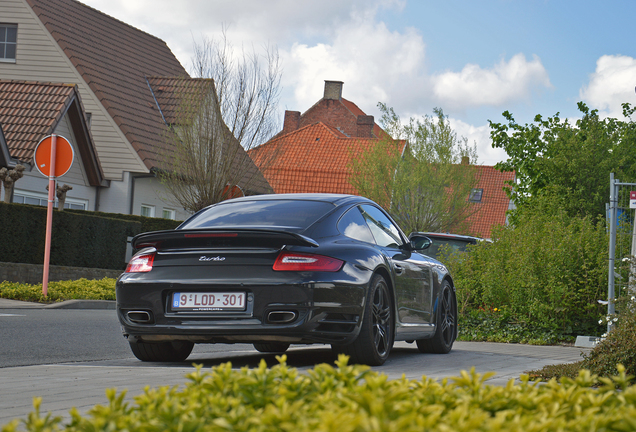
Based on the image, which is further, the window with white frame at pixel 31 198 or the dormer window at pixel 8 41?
the dormer window at pixel 8 41

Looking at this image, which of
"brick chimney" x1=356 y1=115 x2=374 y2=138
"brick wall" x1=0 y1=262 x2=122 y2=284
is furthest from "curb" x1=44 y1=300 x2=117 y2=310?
"brick chimney" x1=356 y1=115 x2=374 y2=138

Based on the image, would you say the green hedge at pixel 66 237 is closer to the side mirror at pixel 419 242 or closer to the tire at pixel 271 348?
the tire at pixel 271 348

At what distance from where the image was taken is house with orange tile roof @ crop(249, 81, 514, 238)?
2015 inches

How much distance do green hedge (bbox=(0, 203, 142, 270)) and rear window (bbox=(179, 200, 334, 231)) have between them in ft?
42.4

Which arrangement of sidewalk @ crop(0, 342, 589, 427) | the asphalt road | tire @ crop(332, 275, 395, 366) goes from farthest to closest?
tire @ crop(332, 275, 395, 366) < the asphalt road < sidewalk @ crop(0, 342, 589, 427)

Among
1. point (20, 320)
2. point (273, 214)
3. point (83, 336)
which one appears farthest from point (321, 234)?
point (20, 320)

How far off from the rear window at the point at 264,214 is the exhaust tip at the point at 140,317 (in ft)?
3.10

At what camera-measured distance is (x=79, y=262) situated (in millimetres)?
21516

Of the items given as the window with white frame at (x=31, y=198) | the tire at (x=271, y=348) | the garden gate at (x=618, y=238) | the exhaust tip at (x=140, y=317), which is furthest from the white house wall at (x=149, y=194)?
the exhaust tip at (x=140, y=317)

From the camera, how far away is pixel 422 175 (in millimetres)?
40688

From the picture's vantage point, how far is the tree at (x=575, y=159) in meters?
19.6

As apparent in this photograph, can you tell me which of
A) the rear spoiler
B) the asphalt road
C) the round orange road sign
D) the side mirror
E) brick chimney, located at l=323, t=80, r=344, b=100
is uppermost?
brick chimney, located at l=323, t=80, r=344, b=100

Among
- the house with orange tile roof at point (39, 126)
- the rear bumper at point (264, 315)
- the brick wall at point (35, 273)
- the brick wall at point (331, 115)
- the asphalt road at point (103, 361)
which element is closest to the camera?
the asphalt road at point (103, 361)

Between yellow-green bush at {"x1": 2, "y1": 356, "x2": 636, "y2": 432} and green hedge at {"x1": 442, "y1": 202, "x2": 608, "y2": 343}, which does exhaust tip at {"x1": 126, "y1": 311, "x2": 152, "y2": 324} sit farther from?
green hedge at {"x1": 442, "y1": 202, "x2": 608, "y2": 343}
